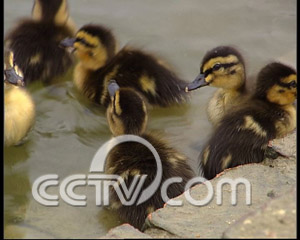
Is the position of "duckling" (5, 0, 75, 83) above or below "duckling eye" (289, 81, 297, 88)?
below

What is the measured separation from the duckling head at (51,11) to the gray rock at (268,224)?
2.09 metres

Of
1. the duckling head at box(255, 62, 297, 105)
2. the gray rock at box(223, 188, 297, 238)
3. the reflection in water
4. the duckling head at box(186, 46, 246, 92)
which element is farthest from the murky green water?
the gray rock at box(223, 188, 297, 238)

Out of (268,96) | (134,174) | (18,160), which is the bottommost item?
(18,160)

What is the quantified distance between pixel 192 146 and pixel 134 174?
605 mm

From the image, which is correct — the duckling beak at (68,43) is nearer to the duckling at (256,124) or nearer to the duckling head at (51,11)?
the duckling head at (51,11)

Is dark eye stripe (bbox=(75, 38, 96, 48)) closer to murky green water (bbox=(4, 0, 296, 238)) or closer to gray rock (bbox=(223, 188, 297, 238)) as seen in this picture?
murky green water (bbox=(4, 0, 296, 238))

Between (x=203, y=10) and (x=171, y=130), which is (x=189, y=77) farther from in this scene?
(x=203, y=10)

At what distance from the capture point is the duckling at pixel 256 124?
9.29 ft

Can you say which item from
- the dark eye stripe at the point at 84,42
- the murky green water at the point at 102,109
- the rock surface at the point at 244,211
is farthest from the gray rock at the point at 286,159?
the dark eye stripe at the point at 84,42

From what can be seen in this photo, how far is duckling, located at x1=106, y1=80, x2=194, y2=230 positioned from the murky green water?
0.14 meters

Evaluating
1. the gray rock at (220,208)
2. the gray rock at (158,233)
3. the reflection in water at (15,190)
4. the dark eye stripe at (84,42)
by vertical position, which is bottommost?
the reflection in water at (15,190)

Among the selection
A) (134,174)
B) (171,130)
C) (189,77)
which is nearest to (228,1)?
(189,77)

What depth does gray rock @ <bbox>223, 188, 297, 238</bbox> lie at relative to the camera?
1767 millimetres

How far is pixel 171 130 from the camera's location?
11.0ft
